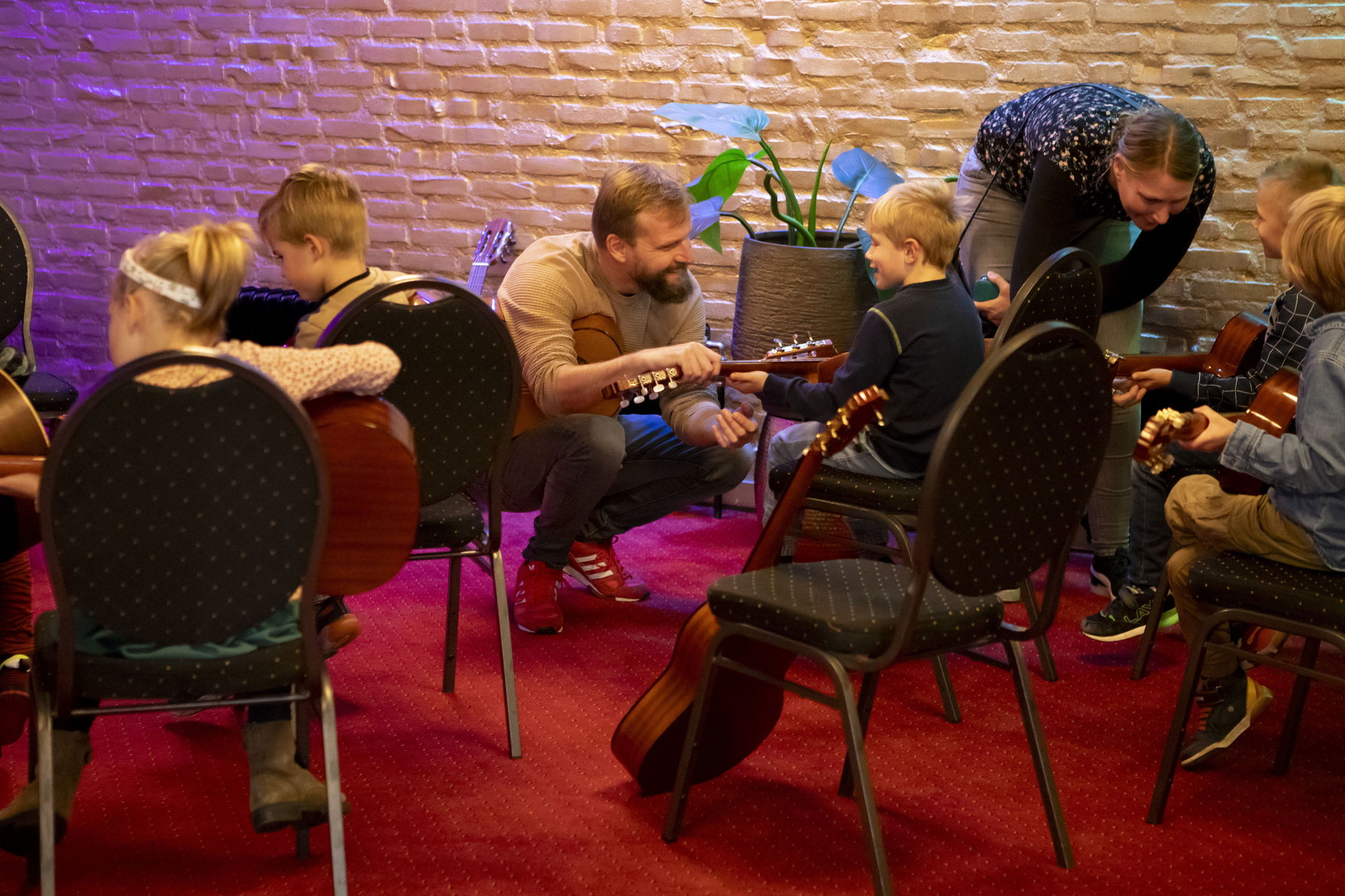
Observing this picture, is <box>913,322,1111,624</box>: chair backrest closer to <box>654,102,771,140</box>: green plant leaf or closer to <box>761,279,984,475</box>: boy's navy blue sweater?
<box>761,279,984,475</box>: boy's navy blue sweater

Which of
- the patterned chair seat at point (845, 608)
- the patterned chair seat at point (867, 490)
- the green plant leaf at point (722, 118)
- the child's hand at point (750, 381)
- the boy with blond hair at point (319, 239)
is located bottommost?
the patterned chair seat at point (867, 490)

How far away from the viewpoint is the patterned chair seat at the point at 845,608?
1923 millimetres

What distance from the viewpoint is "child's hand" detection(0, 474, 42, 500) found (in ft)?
6.55

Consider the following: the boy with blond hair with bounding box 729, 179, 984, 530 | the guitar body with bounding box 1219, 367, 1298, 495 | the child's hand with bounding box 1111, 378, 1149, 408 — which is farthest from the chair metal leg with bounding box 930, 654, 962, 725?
the child's hand with bounding box 1111, 378, 1149, 408

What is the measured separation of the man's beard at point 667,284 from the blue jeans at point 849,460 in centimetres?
47

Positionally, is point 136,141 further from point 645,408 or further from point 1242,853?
point 1242,853

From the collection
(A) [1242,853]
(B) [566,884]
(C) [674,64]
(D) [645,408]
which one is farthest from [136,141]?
(A) [1242,853]

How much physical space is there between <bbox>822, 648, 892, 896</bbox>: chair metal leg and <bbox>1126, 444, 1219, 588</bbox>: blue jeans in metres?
1.71

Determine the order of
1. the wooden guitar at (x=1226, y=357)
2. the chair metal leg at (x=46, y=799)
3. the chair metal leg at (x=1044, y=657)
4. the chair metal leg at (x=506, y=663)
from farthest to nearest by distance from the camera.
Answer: the wooden guitar at (x=1226, y=357) < the chair metal leg at (x=1044, y=657) < the chair metal leg at (x=506, y=663) < the chair metal leg at (x=46, y=799)

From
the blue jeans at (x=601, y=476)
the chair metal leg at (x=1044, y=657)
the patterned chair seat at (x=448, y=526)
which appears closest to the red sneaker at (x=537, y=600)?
the blue jeans at (x=601, y=476)

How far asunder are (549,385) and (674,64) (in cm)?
172

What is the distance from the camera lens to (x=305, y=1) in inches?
189

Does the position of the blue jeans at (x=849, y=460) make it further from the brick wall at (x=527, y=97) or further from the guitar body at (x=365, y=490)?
the brick wall at (x=527, y=97)

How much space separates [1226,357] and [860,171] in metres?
1.19
